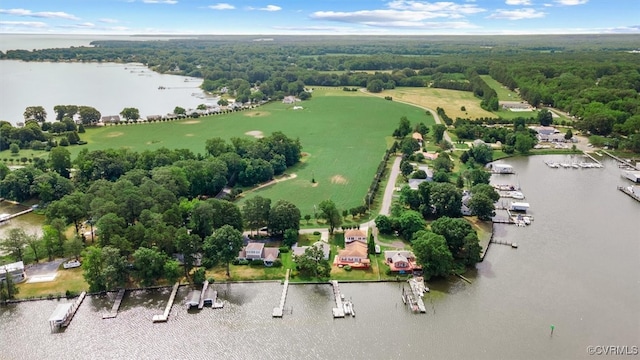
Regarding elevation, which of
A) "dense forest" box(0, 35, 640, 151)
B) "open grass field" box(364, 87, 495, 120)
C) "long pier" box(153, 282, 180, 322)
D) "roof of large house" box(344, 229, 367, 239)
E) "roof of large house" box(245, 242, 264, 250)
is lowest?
"long pier" box(153, 282, 180, 322)

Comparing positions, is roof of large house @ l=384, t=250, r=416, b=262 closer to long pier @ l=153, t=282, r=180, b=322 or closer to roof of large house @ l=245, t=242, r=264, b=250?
roof of large house @ l=245, t=242, r=264, b=250

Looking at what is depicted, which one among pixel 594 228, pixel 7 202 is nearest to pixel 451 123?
pixel 594 228

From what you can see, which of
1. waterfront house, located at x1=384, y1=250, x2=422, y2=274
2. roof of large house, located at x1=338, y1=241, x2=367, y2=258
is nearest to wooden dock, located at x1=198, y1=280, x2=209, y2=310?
roof of large house, located at x1=338, y1=241, x2=367, y2=258

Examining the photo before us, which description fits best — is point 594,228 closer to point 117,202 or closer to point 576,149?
point 576,149

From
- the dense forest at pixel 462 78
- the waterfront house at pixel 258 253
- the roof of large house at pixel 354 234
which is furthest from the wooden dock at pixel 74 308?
the dense forest at pixel 462 78

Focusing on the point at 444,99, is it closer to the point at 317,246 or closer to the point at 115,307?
the point at 317,246

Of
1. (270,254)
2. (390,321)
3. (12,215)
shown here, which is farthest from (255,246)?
(12,215)
